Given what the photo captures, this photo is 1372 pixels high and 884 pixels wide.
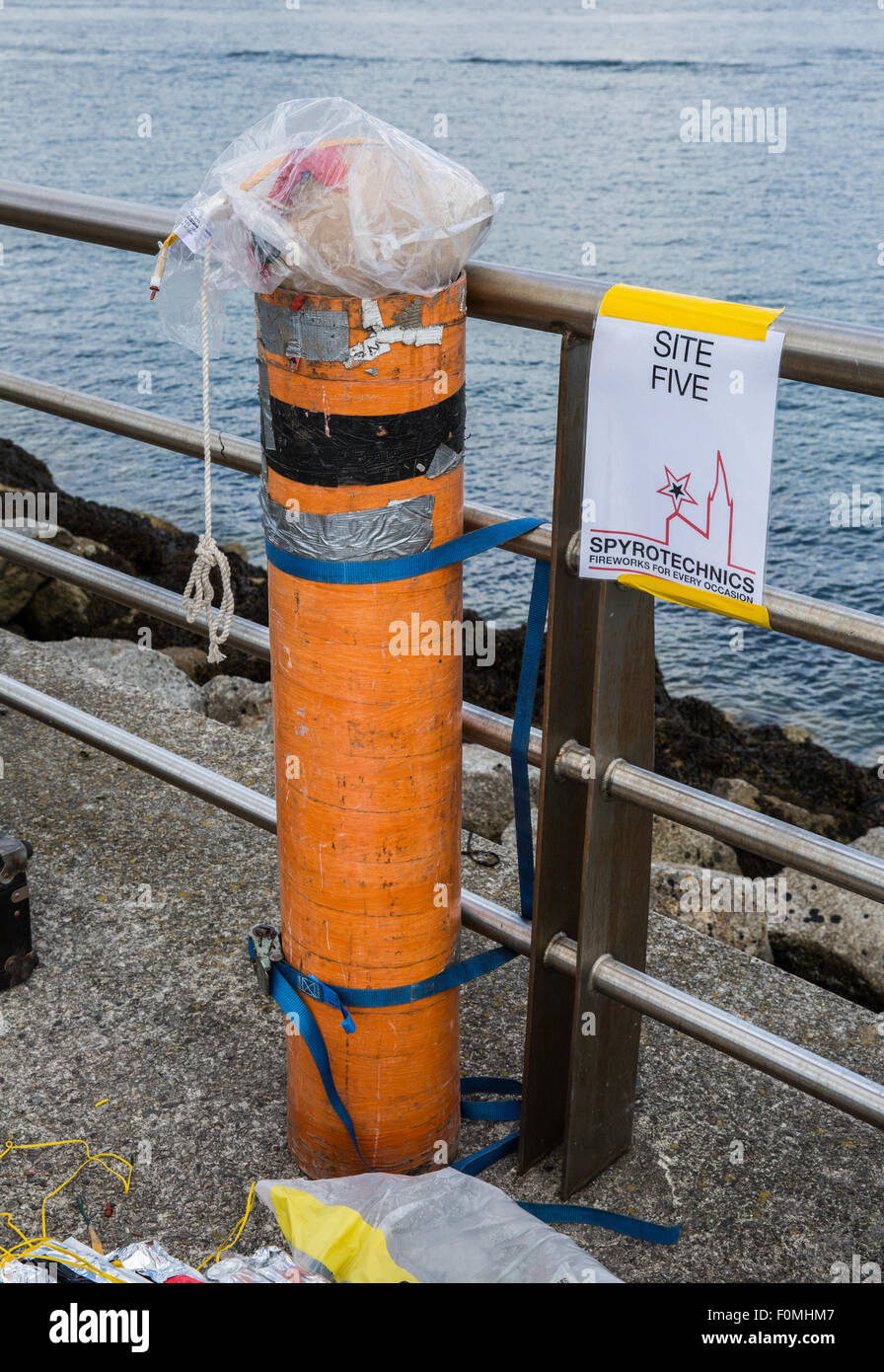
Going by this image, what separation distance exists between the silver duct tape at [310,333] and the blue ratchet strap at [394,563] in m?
0.28

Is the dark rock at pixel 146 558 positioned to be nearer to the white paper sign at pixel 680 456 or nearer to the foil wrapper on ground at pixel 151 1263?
the foil wrapper on ground at pixel 151 1263

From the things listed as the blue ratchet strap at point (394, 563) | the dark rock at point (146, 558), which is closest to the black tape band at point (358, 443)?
the blue ratchet strap at point (394, 563)

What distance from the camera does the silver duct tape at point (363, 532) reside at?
1886 mm

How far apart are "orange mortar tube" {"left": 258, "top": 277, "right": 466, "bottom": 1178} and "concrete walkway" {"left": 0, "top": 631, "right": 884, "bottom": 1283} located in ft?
0.73

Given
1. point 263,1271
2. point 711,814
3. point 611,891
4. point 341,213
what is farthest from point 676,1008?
point 341,213

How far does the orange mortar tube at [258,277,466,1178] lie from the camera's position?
1841mm

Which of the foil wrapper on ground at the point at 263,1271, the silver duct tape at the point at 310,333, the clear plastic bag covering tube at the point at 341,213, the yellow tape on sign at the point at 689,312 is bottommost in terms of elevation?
the foil wrapper on ground at the point at 263,1271

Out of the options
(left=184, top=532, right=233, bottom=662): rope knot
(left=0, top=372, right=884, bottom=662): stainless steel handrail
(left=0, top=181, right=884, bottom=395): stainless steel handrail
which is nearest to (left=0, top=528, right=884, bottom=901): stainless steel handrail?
(left=184, top=532, right=233, bottom=662): rope knot

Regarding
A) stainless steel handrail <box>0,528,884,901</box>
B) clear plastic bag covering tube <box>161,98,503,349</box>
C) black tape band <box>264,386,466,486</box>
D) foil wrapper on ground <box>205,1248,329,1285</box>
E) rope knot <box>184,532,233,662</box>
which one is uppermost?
clear plastic bag covering tube <box>161,98,503,349</box>

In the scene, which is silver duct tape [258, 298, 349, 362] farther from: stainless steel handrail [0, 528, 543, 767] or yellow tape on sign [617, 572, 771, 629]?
stainless steel handrail [0, 528, 543, 767]

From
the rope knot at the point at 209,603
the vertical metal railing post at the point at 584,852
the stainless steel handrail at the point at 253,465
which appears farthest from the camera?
the rope knot at the point at 209,603

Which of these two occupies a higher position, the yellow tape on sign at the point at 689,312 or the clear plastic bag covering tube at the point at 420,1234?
the yellow tape on sign at the point at 689,312

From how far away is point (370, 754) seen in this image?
2.01 meters
